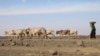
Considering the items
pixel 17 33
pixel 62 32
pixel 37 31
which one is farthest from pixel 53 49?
pixel 17 33

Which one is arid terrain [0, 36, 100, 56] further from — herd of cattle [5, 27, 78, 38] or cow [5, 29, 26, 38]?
cow [5, 29, 26, 38]

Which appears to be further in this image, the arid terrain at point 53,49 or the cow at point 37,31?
the cow at point 37,31

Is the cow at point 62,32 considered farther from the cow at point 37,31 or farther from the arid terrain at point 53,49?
the arid terrain at point 53,49

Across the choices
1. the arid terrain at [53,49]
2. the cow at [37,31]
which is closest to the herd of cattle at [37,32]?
the cow at [37,31]

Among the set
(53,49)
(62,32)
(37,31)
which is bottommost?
(53,49)

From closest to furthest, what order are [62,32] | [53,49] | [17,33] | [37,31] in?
[53,49]
[62,32]
[37,31]
[17,33]

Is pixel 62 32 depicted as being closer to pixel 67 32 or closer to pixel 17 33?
pixel 67 32

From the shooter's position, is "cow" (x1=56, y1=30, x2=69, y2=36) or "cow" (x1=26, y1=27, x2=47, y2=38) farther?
"cow" (x1=26, y1=27, x2=47, y2=38)

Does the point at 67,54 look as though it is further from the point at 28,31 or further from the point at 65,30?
the point at 28,31

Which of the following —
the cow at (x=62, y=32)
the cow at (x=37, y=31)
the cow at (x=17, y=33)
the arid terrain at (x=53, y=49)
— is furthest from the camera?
the cow at (x=17, y=33)

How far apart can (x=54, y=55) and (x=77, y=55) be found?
1.01 m

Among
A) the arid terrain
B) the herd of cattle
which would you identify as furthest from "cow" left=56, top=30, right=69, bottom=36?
the arid terrain

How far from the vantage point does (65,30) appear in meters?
45.3

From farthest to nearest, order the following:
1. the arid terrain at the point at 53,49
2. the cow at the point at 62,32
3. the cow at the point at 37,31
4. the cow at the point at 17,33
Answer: the cow at the point at 17,33 → the cow at the point at 37,31 → the cow at the point at 62,32 → the arid terrain at the point at 53,49
